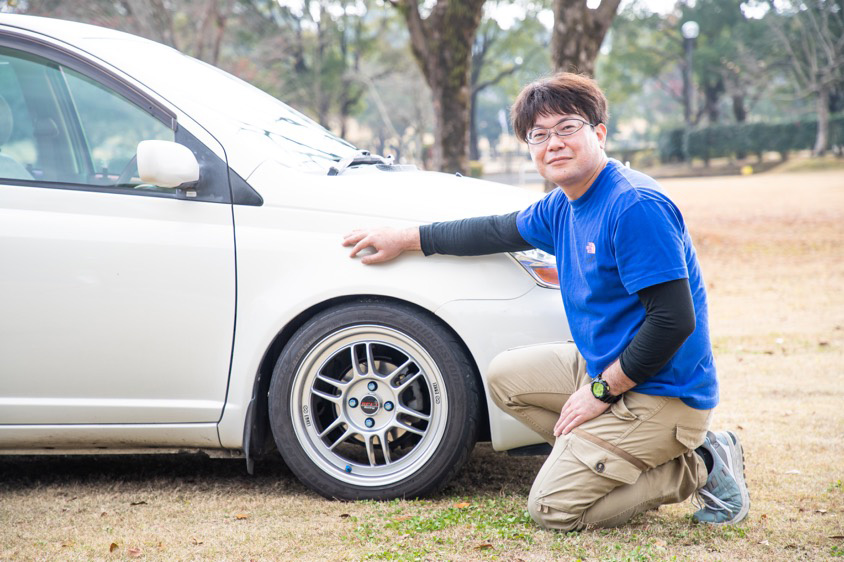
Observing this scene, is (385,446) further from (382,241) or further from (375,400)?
(382,241)

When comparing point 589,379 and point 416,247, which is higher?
point 416,247

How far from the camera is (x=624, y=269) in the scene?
9.95 feet

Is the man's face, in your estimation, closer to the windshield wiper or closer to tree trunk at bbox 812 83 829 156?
the windshield wiper

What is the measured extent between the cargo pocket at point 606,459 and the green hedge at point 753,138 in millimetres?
40524

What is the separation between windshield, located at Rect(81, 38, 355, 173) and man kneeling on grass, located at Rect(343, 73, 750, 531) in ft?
2.04

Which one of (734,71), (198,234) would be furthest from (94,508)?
(734,71)

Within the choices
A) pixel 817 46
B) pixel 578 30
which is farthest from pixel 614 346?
pixel 817 46

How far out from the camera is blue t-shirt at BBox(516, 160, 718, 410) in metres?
2.99

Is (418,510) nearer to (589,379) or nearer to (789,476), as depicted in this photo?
(589,379)

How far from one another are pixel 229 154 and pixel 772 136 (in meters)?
41.4

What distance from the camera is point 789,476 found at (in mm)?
3959

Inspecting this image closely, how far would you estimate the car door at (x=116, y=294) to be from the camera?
11.4 ft

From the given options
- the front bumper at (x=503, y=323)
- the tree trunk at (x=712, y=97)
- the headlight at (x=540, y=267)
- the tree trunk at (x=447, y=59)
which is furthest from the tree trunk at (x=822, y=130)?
the front bumper at (x=503, y=323)

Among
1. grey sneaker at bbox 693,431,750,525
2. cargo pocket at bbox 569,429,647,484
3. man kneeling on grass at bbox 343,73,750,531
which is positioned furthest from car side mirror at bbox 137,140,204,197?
grey sneaker at bbox 693,431,750,525
